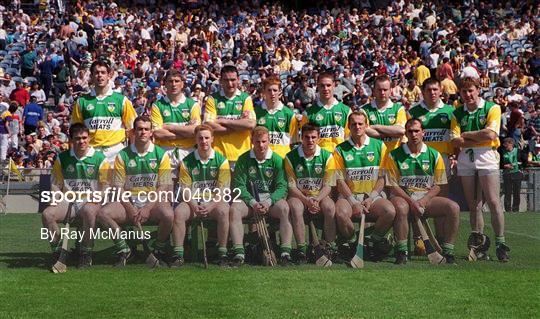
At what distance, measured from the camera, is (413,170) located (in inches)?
485

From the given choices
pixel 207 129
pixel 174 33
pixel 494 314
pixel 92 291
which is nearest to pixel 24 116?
pixel 174 33

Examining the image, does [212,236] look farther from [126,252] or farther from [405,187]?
[405,187]

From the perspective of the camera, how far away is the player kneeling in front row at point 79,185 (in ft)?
38.4

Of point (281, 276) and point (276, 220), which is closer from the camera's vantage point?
point (281, 276)

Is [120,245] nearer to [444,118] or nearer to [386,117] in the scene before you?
[386,117]

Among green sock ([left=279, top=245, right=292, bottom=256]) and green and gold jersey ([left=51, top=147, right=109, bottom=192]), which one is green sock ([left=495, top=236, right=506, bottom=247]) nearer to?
green sock ([left=279, top=245, right=292, bottom=256])

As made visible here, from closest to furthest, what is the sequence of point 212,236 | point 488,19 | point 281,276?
point 281,276, point 212,236, point 488,19

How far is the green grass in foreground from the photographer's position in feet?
30.3

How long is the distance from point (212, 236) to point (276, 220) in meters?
0.70

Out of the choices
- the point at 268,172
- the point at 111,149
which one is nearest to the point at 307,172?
the point at 268,172

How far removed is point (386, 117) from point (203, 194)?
2.70 m

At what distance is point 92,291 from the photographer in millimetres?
10227

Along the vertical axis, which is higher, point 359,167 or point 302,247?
point 359,167

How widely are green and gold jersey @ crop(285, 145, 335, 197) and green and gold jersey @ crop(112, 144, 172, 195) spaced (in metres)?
1.30
